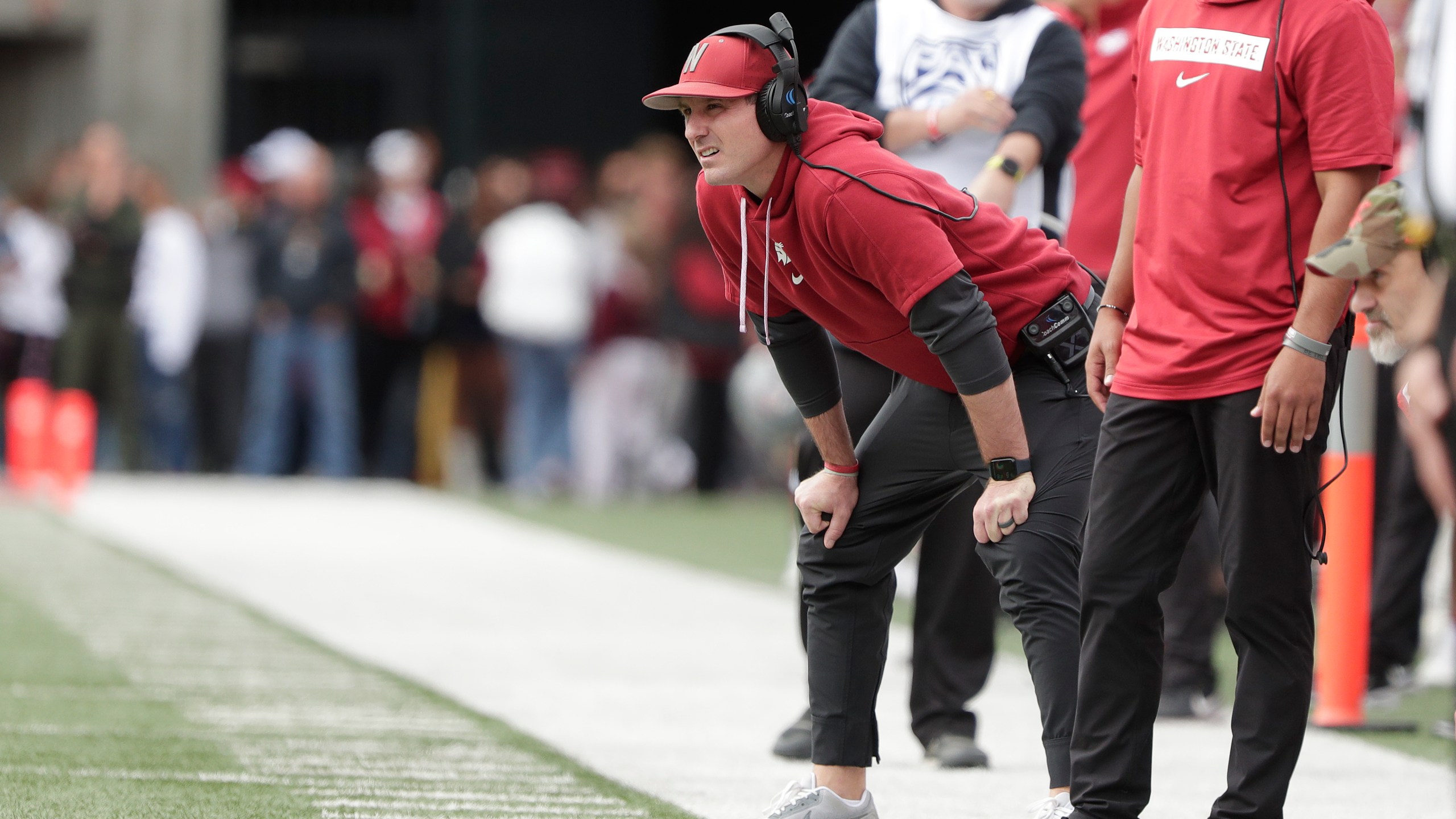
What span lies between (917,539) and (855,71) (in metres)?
1.86

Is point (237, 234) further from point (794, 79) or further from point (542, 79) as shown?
point (794, 79)

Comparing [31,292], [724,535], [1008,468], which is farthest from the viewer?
[31,292]

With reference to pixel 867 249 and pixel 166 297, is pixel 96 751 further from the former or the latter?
pixel 166 297

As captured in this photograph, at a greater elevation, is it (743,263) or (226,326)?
(743,263)

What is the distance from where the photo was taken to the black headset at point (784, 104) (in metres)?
4.13

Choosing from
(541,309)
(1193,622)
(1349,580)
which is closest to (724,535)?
(541,309)

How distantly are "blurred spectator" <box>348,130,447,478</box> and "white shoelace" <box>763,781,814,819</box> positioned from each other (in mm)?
11745

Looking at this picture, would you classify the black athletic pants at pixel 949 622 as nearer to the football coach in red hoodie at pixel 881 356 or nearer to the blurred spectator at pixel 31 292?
the football coach in red hoodie at pixel 881 356

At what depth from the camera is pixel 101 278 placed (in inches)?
609

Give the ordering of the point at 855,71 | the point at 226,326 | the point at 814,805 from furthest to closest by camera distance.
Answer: the point at 226,326 → the point at 855,71 → the point at 814,805

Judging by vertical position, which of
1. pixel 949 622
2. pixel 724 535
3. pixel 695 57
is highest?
pixel 695 57

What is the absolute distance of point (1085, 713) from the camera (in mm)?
4035

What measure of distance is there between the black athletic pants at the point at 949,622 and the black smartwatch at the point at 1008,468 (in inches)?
45.9

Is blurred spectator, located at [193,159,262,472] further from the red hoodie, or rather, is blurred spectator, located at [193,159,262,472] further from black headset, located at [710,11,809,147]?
A: black headset, located at [710,11,809,147]
